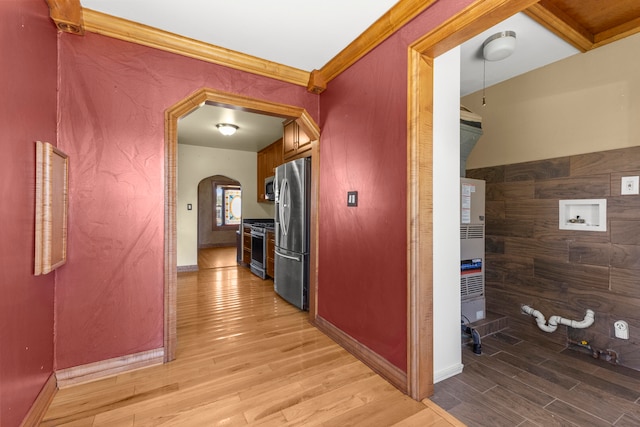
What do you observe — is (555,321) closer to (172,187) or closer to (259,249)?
(172,187)

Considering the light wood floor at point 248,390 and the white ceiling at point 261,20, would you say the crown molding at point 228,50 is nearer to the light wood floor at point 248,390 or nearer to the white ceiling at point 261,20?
the white ceiling at point 261,20

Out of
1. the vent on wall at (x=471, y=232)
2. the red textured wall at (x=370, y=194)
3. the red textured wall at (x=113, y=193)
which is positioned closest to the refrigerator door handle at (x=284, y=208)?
the red textured wall at (x=370, y=194)

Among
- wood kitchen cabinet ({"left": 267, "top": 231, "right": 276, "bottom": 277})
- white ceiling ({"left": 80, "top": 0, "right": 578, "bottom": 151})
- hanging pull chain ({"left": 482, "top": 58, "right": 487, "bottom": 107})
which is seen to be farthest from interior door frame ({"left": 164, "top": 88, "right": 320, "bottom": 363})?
wood kitchen cabinet ({"left": 267, "top": 231, "right": 276, "bottom": 277})

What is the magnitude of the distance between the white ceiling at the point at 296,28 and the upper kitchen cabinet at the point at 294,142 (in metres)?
1.09

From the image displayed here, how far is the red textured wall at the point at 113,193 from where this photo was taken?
1.85 meters

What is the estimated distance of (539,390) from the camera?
5.82 feet

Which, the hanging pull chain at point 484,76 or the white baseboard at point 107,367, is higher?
the hanging pull chain at point 484,76

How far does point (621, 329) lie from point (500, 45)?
7.85 feet

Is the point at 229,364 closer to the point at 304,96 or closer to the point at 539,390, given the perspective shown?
the point at 539,390

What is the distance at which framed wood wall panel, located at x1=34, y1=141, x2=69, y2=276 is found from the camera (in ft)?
4.83

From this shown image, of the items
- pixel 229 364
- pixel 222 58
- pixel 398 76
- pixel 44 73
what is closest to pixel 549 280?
pixel 398 76

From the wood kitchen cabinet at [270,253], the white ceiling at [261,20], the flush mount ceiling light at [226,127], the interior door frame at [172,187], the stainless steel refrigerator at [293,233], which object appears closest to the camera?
the white ceiling at [261,20]

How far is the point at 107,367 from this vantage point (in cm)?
193

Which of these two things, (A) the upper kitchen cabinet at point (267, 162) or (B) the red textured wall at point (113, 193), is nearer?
(B) the red textured wall at point (113, 193)
